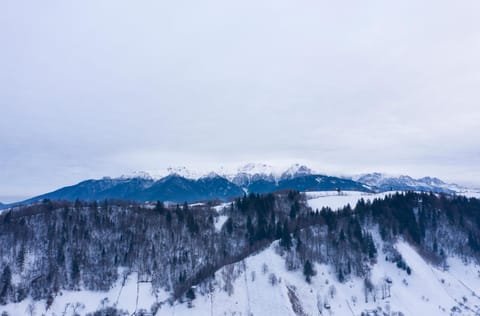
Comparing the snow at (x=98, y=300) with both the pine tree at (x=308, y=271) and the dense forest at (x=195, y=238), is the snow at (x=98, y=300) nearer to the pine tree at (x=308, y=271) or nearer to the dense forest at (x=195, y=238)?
the dense forest at (x=195, y=238)

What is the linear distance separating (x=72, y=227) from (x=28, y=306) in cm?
3871

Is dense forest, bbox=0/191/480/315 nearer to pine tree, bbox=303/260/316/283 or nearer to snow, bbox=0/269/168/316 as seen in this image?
pine tree, bbox=303/260/316/283

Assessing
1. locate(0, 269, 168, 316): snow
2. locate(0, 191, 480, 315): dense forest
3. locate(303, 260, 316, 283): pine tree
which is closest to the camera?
locate(0, 269, 168, 316): snow

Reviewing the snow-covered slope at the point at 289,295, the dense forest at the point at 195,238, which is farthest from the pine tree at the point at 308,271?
the snow-covered slope at the point at 289,295

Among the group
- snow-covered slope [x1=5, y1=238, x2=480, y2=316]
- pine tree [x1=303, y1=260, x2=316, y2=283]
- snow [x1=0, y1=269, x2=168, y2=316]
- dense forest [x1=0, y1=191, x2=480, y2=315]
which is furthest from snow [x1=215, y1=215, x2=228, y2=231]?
pine tree [x1=303, y1=260, x2=316, y2=283]

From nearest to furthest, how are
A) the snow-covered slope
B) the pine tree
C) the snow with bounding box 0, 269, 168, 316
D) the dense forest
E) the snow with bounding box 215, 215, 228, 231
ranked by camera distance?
1. the snow-covered slope
2. the snow with bounding box 0, 269, 168, 316
3. the pine tree
4. the dense forest
5. the snow with bounding box 215, 215, 228, 231

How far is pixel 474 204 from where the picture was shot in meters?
175

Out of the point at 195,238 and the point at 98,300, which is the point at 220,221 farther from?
the point at 98,300

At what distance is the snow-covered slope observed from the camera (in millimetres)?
111562

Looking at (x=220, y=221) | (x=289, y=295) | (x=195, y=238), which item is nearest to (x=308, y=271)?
(x=289, y=295)

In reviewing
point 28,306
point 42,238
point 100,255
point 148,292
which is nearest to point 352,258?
point 148,292

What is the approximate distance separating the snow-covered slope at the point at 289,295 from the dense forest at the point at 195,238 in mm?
3804

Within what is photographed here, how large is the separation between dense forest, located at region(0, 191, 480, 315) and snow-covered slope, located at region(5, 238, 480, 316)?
3804mm

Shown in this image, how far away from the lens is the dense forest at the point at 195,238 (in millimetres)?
129125
